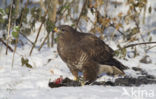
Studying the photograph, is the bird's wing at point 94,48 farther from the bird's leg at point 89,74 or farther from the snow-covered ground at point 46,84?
the snow-covered ground at point 46,84

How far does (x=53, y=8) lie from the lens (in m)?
4.89

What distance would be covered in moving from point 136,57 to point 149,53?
0.41 m

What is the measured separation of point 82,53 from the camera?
382cm

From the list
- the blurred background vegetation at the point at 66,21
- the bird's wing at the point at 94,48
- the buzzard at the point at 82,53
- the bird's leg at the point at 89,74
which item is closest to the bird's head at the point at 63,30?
the buzzard at the point at 82,53

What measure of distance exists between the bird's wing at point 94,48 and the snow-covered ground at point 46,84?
294 millimetres

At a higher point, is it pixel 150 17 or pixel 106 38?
pixel 150 17

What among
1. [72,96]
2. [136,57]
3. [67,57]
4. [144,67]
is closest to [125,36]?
[136,57]

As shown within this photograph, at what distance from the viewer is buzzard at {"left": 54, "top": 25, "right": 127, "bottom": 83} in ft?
12.5

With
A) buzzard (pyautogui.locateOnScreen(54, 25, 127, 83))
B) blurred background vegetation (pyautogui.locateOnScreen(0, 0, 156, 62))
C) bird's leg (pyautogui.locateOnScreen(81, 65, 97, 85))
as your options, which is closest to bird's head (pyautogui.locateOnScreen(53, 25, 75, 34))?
buzzard (pyautogui.locateOnScreen(54, 25, 127, 83))

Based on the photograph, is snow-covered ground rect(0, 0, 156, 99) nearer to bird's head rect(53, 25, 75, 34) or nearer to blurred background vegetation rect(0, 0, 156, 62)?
blurred background vegetation rect(0, 0, 156, 62)

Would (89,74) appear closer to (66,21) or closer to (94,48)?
(94,48)

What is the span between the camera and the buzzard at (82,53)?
12.5ft

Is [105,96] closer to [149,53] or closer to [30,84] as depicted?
[30,84]

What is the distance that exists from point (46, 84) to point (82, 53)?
23.4 inches
